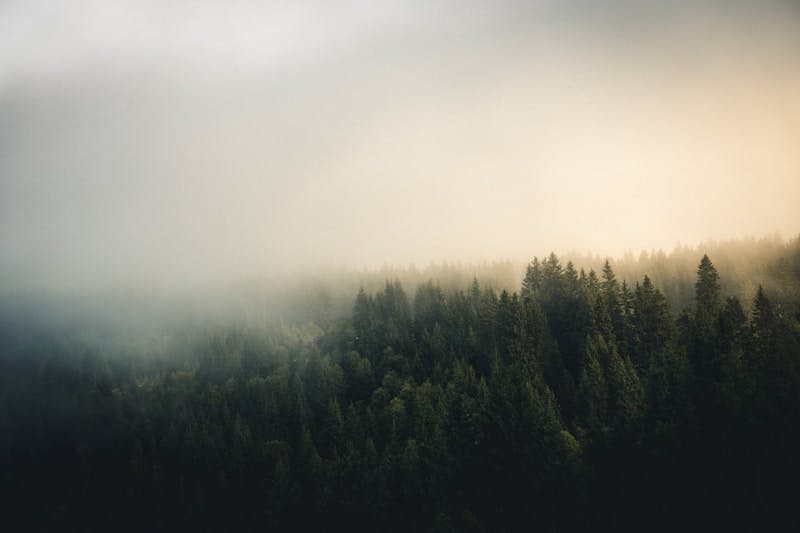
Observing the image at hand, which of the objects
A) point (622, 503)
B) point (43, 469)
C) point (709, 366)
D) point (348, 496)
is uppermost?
point (709, 366)

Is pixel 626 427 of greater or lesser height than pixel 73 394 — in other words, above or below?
above

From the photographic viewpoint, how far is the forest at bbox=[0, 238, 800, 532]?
64.9 metres

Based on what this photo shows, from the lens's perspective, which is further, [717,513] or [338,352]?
[338,352]

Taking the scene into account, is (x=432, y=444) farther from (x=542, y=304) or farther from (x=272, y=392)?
(x=272, y=392)

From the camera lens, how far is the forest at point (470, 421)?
64.9 m

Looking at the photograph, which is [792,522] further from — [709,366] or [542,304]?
[542,304]

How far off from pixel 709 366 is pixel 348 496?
→ 208 feet

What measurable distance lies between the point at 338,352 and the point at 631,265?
377ft

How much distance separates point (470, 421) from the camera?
297ft

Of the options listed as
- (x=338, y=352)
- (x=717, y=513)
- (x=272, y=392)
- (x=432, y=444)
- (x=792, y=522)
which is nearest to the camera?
(x=792, y=522)

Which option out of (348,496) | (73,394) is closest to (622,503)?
(348,496)

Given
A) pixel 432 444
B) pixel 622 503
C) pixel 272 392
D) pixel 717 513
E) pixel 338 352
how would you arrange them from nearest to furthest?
pixel 717 513 → pixel 622 503 → pixel 432 444 → pixel 272 392 → pixel 338 352

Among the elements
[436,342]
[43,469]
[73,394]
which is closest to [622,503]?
[436,342]

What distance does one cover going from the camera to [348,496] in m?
94.9
